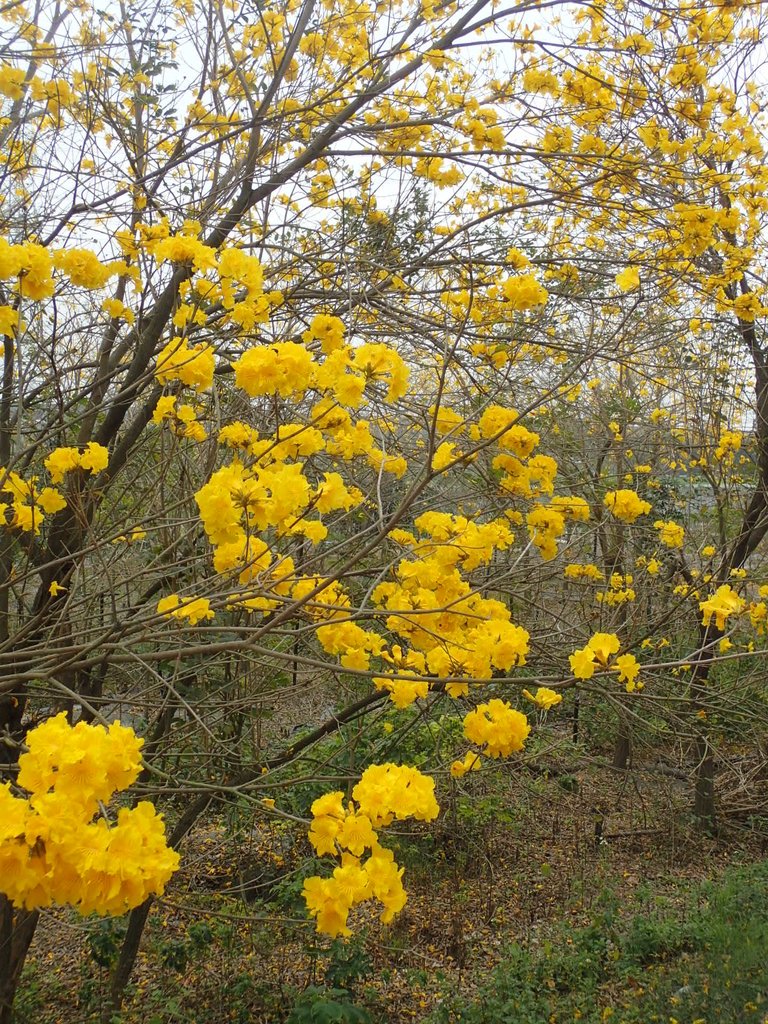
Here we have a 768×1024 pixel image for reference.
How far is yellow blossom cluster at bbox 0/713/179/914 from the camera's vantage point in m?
1.09

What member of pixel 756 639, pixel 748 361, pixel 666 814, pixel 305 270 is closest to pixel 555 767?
pixel 666 814

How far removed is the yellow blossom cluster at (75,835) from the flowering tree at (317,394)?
13 mm

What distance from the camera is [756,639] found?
619 centimetres

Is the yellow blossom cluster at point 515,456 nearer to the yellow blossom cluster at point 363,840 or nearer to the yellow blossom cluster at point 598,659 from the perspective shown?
the yellow blossom cluster at point 598,659

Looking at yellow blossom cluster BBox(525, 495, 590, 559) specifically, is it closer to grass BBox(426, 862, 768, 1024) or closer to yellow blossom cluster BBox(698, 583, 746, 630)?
yellow blossom cluster BBox(698, 583, 746, 630)

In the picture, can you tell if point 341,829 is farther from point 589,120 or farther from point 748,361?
point 748,361

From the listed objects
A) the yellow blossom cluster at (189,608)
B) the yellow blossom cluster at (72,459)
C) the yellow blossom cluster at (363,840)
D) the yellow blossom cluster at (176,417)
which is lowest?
the yellow blossom cluster at (363,840)

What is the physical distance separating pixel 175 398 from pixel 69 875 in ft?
5.28

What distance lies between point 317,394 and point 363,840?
6.69 feet

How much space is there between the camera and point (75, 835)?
1096mm

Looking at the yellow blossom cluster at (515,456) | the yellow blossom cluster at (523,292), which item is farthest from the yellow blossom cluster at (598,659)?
the yellow blossom cluster at (523,292)

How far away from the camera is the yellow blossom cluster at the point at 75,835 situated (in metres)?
1.09

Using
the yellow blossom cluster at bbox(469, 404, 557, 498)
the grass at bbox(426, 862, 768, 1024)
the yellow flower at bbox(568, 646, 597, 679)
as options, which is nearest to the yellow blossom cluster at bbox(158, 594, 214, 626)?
the yellow flower at bbox(568, 646, 597, 679)

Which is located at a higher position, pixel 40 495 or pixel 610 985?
pixel 40 495
